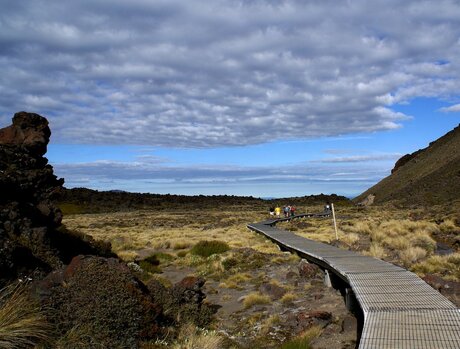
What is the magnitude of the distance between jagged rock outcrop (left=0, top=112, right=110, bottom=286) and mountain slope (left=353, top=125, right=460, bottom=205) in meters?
49.1

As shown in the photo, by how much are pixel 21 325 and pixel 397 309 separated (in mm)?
5477

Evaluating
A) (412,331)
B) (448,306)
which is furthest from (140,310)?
(448,306)

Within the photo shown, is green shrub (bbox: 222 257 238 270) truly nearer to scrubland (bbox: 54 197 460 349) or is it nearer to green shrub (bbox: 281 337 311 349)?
scrubland (bbox: 54 197 460 349)

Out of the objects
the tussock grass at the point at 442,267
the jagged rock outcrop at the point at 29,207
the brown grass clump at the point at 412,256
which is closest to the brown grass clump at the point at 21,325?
the jagged rock outcrop at the point at 29,207

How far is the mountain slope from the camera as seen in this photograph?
185 ft

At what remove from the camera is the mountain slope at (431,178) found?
56.3 metres

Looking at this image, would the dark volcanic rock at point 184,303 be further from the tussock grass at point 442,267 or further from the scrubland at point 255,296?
the tussock grass at point 442,267

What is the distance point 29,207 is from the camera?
1074 cm

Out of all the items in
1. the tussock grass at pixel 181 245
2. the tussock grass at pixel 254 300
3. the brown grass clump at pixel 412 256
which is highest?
the brown grass clump at pixel 412 256

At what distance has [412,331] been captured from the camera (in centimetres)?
602

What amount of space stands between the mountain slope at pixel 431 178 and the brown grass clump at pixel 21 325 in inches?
2074

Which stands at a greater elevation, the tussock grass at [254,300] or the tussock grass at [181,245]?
the tussock grass at [181,245]

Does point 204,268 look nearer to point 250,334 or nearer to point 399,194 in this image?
point 250,334

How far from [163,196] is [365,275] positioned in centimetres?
10631
